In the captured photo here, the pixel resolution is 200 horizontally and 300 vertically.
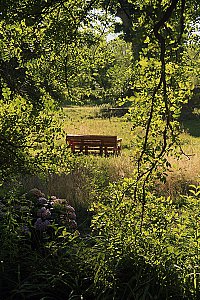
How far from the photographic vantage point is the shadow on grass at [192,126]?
18.4 meters

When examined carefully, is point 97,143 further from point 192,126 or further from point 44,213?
point 192,126

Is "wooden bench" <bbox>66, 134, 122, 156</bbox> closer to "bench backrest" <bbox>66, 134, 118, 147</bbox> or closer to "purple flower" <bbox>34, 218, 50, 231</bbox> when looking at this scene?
"bench backrest" <bbox>66, 134, 118, 147</bbox>

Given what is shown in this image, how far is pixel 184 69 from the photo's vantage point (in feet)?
11.0

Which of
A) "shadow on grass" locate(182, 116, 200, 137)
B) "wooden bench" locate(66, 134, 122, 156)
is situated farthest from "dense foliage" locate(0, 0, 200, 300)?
"shadow on grass" locate(182, 116, 200, 137)

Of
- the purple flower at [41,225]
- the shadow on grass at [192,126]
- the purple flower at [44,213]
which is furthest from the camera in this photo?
the shadow on grass at [192,126]

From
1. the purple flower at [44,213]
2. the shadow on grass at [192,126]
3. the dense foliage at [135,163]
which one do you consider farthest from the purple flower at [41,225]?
the shadow on grass at [192,126]

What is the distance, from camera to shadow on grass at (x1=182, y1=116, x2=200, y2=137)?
1837cm

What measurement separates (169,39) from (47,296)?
6.17 feet

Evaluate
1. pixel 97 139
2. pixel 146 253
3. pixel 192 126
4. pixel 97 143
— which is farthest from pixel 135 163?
pixel 192 126

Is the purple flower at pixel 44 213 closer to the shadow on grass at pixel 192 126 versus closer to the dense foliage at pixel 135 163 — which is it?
the dense foliage at pixel 135 163

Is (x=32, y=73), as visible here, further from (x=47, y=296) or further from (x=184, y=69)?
(x=47, y=296)

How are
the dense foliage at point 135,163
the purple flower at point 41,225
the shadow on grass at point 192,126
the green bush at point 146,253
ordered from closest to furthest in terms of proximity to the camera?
the dense foliage at point 135,163 → the green bush at point 146,253 → the purple flower at point 41,225 → the shadow on grass at point 192,126

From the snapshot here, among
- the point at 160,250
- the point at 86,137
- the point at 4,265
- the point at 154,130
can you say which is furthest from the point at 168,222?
the point at 86,137

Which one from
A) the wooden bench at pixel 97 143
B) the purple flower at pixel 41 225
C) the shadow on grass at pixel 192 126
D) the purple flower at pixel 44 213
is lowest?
the shadow on grass at pixel 192 126
